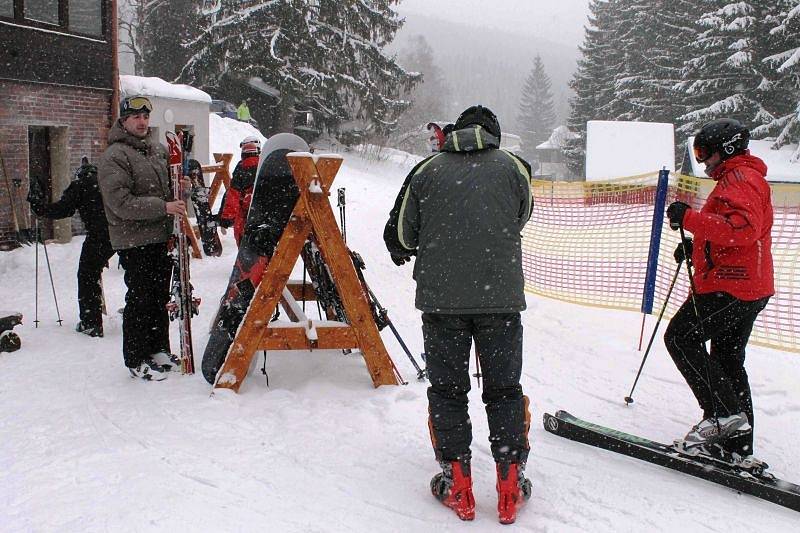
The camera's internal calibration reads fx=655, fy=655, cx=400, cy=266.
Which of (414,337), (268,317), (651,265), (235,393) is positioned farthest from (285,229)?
(651,265)

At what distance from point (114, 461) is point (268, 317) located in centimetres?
132

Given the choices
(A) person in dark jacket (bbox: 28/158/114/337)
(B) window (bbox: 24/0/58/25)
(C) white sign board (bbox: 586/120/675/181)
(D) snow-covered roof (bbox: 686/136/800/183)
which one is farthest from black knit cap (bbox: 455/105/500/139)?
(C) white sign board (bbox: 586/120/675/181)

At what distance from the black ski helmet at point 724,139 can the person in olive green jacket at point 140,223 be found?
3.46 m

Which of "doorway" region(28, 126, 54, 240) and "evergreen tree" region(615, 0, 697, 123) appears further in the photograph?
"evergreen tree" region(615, 0, 697, 123)

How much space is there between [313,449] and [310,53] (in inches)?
1055

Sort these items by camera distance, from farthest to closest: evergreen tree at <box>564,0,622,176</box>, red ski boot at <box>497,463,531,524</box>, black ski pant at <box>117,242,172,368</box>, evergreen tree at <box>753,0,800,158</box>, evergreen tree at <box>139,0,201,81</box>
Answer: evergreen tree at <box>564,0,622,176</box>
evergreen tree at <box>139,0,201,81</box>
evergreen tree at <box>753,0,800,158</box>
black ski pant at <box>117,242,172,368</box>
red ski boot at <box>497,463,531,524</box>

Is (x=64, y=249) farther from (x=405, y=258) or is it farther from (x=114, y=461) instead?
(x=405, y=258)

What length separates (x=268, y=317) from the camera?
4.43 m

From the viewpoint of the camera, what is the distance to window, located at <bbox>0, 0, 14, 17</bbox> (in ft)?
35.1

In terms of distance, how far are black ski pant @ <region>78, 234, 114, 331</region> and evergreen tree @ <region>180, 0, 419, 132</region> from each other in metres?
22.0

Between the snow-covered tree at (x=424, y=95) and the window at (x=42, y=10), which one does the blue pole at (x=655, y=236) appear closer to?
the window at (x=42, y=10)

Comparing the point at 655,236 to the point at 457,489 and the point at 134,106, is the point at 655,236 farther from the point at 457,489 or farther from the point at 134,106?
the point at 134,106

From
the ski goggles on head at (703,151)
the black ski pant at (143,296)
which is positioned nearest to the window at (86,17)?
the black ski pant at (143,296)

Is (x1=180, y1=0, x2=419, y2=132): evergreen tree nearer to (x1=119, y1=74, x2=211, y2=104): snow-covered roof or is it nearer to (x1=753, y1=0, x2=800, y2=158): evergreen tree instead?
(x1=119, y1=74, x2=211, y2=104): snow-covered roof
